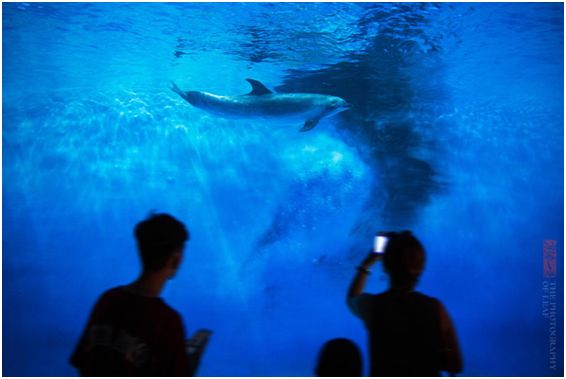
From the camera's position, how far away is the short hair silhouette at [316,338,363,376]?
87.3 inches

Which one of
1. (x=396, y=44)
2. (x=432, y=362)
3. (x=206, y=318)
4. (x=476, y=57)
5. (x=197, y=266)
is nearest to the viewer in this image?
(x=432, y=362)

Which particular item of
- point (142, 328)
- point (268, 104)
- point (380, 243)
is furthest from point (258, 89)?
point (142, 328)

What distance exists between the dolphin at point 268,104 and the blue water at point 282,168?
6.78 ft

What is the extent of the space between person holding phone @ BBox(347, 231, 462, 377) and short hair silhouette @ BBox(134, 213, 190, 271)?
1.43m

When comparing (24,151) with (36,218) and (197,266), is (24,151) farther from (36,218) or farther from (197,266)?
(197,266)

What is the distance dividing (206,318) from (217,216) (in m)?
4.60

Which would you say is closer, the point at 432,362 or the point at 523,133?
the point at 432,362

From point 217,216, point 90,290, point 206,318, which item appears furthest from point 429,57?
point 90,290

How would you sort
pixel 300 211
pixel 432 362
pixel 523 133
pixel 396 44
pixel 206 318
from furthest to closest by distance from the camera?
1. pixel 523 133
2. pixel 300 211
3. pixel 206 318
4. pixel 396 44
5. pixel 432 362

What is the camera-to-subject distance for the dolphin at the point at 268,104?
9555 mm

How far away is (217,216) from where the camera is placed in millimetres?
16328

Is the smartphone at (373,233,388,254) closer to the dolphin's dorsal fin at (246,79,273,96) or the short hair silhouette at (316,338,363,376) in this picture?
the short hair silhouette at (316,338,363,376)

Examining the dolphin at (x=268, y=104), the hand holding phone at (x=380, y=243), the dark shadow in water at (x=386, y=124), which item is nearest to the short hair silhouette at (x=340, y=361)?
the hand holding phone at (x=380, y=243)

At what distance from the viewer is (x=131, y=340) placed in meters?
2.06
